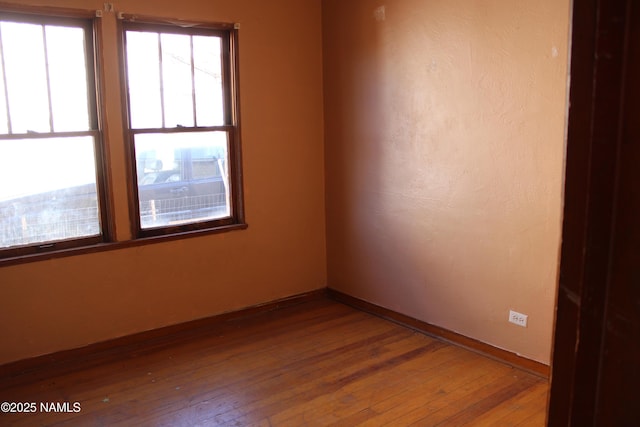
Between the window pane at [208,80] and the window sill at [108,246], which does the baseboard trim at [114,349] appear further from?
the window pane at [208,80]

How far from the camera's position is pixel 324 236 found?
4.88 metres

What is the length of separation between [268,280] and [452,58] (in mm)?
2264

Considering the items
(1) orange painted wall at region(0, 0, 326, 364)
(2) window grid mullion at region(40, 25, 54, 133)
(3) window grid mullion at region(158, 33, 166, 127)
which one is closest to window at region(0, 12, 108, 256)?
(2) window grid mullion at region(40, 25, 54, 133)

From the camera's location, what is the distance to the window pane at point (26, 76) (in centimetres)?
328

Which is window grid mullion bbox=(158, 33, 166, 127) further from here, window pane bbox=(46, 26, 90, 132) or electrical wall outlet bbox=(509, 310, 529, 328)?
electrical wall outlet bbox=(509, 310, 529, 328)

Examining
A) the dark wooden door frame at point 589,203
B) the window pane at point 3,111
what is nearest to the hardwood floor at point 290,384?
the window pane at point 3,111

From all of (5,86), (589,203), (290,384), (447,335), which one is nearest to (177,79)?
(5,86)

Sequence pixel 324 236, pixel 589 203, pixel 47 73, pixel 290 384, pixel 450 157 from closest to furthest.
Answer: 1. pixel 589 203
2. pixel 290 384
3. pixel 47 73
4. pixel 450 157
5. pixel 324 236

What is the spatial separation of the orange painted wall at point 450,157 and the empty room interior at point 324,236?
0.04 ft

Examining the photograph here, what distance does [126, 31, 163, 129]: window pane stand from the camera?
3.74 meters

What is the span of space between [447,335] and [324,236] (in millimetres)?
1491

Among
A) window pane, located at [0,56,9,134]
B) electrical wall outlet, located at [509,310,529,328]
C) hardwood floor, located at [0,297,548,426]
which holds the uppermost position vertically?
window pane, located at [0,56,9,134]

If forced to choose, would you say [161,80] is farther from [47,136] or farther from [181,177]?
[47,136]

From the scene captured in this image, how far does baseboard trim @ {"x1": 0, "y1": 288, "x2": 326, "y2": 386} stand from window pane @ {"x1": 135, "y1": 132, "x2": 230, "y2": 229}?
0.79 meters
